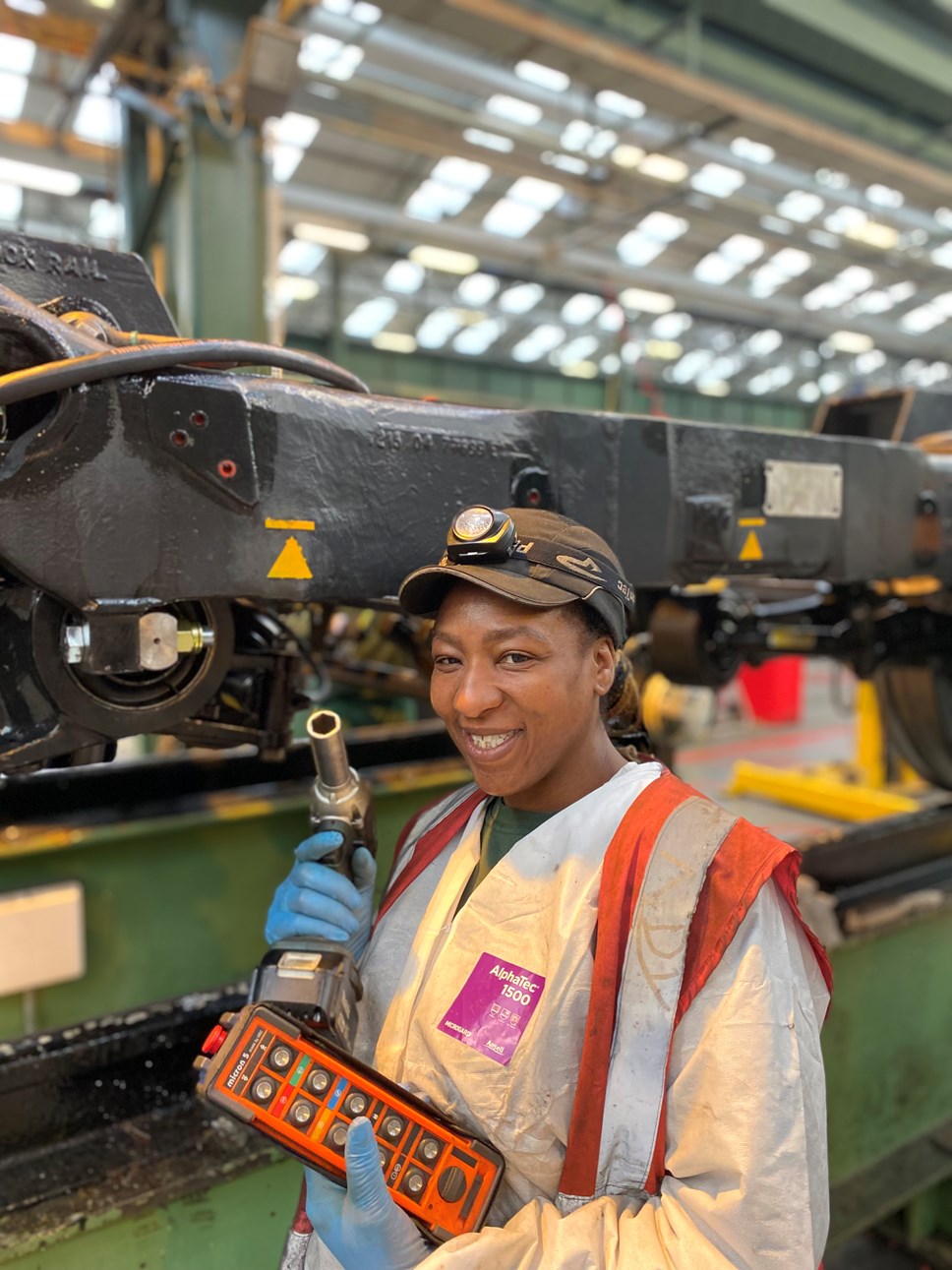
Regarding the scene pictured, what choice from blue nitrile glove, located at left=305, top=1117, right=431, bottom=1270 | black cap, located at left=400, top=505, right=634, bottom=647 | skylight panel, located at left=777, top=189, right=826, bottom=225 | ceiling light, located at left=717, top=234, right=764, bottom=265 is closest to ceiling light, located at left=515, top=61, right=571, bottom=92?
skylight panel, located at left=777, top=189, right=826, bottom=225

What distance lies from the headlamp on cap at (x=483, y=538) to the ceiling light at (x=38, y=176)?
20.9 ft

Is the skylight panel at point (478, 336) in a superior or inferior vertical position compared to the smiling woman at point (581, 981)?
superior

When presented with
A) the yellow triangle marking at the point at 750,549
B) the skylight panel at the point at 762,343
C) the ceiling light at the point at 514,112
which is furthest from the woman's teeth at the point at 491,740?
the skylight panel at the point at 762,343

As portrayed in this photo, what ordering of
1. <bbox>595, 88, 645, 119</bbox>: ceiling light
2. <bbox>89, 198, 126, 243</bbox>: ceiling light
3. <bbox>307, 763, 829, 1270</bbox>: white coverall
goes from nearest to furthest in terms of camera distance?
<bbox>307, 763, 829, 1270</bbox>: white coverall < <bbox>595, 88, 645, 119</bbox>: ceiling light < <bbox>89, 198, 126, 243</bbox>: ceiling light

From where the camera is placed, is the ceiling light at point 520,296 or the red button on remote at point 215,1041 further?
the ceiling light at point 520,296

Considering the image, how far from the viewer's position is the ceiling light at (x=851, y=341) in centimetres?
1558

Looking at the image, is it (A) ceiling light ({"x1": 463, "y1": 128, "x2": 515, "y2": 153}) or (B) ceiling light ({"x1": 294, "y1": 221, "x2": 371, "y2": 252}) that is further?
(B) ceiling light ({"x1": 294, "y1": 221, "x2": 371, "y2": 252})

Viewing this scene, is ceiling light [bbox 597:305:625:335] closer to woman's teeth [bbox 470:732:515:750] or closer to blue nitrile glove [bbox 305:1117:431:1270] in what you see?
woman's teeth [bbox 470:732:515:750]

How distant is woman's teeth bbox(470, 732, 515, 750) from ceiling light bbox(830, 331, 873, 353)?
628 inches

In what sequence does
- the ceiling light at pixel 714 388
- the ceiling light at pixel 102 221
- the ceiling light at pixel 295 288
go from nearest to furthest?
the ceiling light at pixel 102 221, the ceiling light at pixel 295 288, the ceiling light at pixel 714 388

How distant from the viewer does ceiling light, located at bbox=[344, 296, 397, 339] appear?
14.3 m

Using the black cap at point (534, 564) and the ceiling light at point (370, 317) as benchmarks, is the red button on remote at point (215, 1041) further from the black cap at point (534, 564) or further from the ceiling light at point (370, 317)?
the ceiling light at point (370, 317)

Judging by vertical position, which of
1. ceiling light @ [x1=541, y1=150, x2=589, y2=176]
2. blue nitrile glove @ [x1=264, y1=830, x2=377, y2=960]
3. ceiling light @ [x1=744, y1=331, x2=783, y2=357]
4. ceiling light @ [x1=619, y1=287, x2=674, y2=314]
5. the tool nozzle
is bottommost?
blue nitrile glove @ [x1=264, y1=830, x2=377, y2=960]

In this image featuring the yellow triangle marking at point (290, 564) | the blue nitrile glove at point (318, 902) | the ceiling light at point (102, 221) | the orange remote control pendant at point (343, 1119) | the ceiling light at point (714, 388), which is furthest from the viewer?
the ceiling light at point (714, 388)
